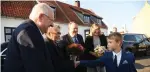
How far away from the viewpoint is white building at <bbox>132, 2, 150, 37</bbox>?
55.8 metres

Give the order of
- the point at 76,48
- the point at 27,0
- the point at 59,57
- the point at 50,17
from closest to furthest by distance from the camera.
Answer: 1. the point at 50,17
2. the point at 59,57
3. the point at 76,48
4. the point at 27,0

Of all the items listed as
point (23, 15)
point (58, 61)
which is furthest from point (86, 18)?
point (58, 61)

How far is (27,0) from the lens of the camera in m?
29.4

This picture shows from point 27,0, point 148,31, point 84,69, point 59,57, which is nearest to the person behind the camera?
point 59,57

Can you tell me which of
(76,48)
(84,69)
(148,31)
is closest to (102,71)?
(84,69)

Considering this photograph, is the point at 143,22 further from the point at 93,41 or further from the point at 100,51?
the point at 100,51

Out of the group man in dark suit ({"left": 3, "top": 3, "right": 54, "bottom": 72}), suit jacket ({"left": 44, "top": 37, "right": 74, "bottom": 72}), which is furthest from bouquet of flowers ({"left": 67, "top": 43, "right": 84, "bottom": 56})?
man in dark suit ({"left": 3, "top": 3, "right": 54, "bottom": 72})

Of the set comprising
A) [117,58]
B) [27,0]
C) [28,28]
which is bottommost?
[117,58]

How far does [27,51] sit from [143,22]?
181 ft

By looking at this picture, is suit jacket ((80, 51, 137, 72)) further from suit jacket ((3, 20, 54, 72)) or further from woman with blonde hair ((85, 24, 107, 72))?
woman with blonde hair ((85, 24, 107, 72))

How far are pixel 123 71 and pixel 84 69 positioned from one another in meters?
1.63

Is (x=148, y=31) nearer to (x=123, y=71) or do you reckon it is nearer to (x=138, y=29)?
(x=138, y=29)

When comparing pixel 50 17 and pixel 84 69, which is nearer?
pixel 50 17

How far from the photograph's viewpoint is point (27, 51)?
121 inches
